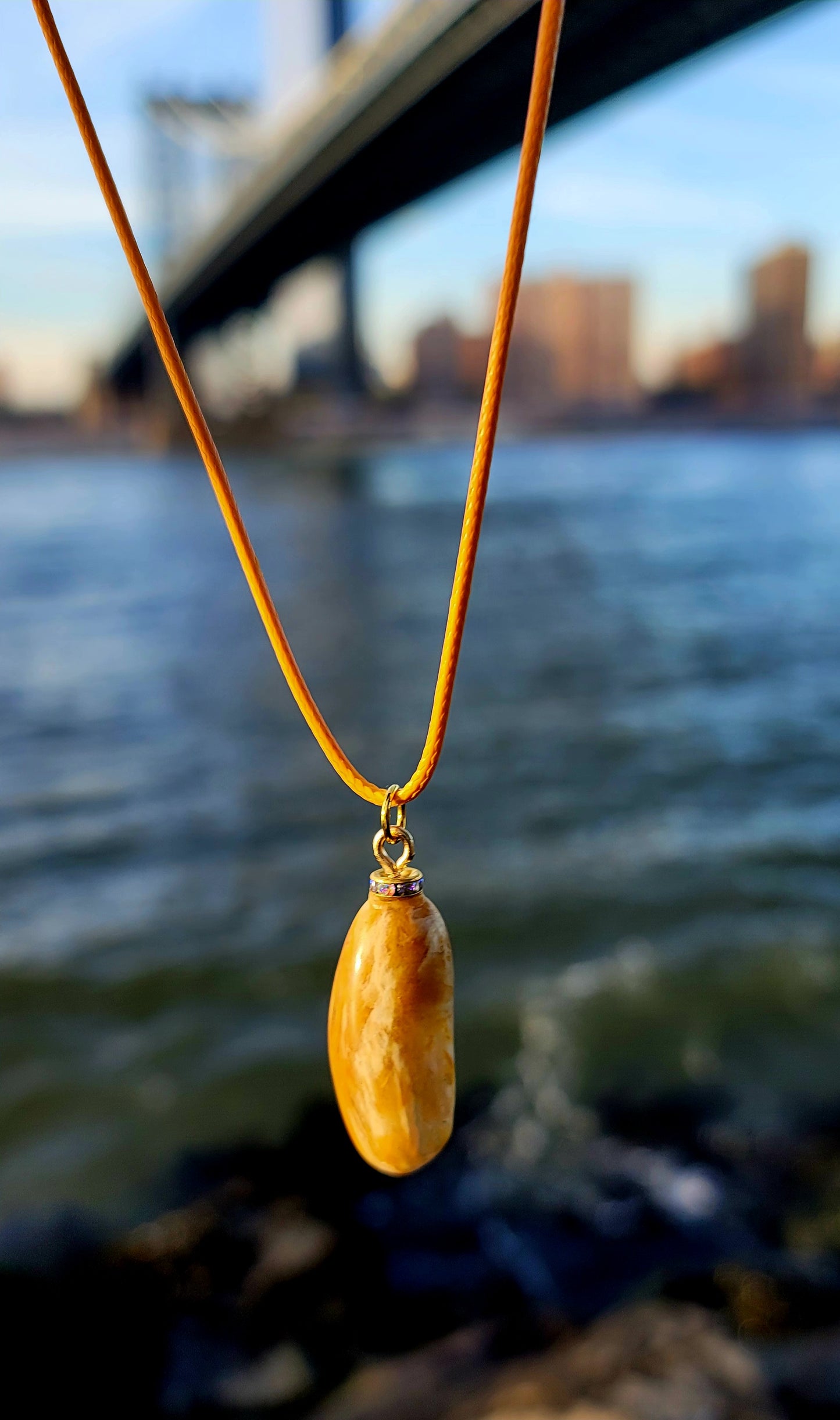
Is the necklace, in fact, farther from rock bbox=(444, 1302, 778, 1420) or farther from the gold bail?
rock bbox=(444, 1302, 778, 1420)

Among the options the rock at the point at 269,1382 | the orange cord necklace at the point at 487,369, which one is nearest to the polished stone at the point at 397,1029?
the orange cord necklace at the point at 487,369

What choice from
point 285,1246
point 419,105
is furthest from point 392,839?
point 419,105

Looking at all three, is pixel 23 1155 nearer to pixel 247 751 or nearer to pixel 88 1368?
pixel 88 1368

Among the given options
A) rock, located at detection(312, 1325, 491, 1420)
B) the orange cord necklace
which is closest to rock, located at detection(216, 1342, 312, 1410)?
rock, located at detection(312, 1325, 491, 1420)

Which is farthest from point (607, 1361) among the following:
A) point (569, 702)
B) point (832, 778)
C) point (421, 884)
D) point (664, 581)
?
point (664, 581)

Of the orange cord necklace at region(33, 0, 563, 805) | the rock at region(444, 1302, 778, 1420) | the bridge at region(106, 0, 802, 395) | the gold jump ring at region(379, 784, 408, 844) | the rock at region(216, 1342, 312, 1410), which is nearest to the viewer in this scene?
the orange cord necklace at region(33, 0, 563, 805)

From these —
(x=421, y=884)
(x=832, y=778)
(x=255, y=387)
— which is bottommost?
(x=832, y=778)

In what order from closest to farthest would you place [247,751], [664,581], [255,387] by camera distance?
1. [247,751]
2. [664,581]
3. [255,387]
